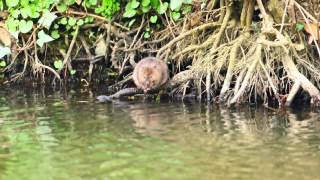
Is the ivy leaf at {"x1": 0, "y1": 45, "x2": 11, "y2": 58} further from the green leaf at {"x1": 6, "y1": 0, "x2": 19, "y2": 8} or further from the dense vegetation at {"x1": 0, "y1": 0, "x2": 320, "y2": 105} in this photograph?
the green leaf at {"x1": 6, "y1": 0, "x2": 19, "y2": 8}

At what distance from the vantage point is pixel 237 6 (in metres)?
9.01

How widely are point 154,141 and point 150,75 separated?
2415 millimetres

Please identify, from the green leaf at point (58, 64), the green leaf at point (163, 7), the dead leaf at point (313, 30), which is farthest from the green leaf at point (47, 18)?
the dead leaf at point (313, 30)

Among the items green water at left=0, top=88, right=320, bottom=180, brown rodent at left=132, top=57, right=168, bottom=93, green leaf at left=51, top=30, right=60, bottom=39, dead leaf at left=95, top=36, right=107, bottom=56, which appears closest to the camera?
green water at left=0, top=88, right=320, bottom=180

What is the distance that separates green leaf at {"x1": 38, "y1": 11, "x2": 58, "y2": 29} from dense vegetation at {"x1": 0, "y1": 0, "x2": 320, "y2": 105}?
0.6 inches

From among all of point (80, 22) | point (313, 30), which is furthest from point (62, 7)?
point (313, 30)

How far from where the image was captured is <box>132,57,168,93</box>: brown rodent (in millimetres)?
8523

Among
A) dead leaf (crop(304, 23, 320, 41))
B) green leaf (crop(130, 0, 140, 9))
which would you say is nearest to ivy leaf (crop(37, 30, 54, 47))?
green leaf (crop(130, 0, 140, 9))

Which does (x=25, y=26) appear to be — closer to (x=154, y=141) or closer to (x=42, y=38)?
(x=42, y=38)

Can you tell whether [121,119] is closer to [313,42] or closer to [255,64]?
[255,64]

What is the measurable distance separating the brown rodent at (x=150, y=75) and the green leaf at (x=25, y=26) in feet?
6.75

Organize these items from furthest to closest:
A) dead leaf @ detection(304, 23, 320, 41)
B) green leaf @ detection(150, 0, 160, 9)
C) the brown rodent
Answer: green leaf @ detection(150, 0, 160, 9), the brown rodent, dead leaf @ detection(304, 23, 320, 41)

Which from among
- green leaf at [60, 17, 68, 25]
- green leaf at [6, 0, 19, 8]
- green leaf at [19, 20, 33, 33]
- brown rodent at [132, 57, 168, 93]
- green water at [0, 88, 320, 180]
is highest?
green leaf at [6, 0, 19, 8]

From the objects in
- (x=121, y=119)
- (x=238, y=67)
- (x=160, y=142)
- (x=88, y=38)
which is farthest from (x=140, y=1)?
(x=160, y=142)
